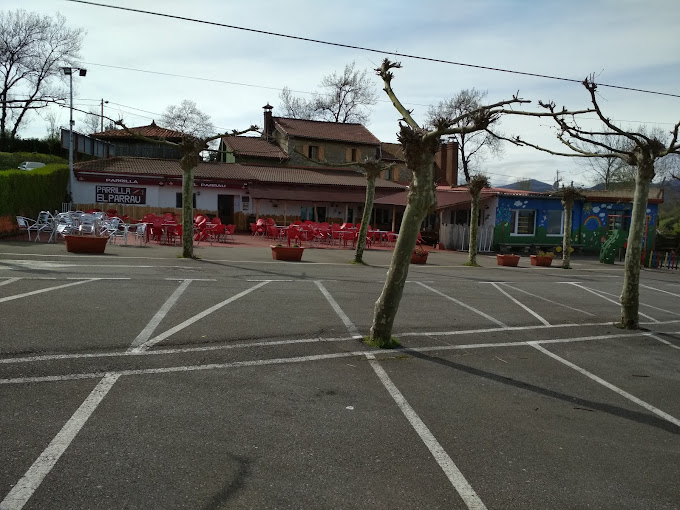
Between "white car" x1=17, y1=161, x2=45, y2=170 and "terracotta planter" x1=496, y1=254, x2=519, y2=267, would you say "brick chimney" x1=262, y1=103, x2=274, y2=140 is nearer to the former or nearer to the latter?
"white car" x1=17, y1=161, x2=45, y2=170

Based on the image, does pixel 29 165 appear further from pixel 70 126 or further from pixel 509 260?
pixel 509 260

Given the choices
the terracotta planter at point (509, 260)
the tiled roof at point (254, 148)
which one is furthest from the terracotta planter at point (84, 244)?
the tiled roof at point (254, 148)

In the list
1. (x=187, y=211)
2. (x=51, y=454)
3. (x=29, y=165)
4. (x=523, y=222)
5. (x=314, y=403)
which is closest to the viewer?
(x=51, y=454)

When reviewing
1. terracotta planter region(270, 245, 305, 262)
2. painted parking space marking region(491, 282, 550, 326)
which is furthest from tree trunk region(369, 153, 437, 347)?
terracotta planter region(270, 245, 305, 262)

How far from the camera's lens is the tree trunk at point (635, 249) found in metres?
8.45

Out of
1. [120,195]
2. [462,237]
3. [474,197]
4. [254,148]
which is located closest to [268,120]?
[254,148]

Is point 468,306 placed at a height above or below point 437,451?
above

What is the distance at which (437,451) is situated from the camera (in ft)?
12.6

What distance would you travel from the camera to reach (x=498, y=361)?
6395mm

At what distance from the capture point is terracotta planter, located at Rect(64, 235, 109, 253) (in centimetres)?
1359

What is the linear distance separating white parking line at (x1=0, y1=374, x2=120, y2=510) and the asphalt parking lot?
0.01 m

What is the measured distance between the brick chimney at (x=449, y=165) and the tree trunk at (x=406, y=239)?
3470 cm

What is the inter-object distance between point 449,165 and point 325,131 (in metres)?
10.5

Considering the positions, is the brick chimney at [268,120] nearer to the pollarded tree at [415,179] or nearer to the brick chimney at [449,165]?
the brick chimney at [449,165]
